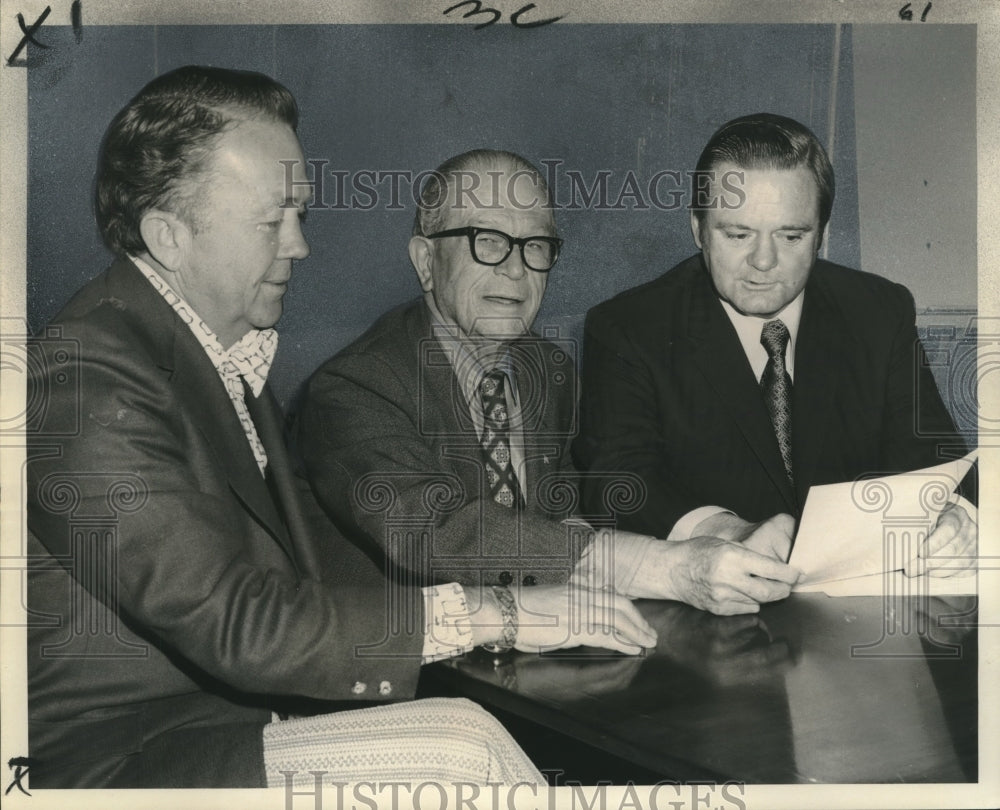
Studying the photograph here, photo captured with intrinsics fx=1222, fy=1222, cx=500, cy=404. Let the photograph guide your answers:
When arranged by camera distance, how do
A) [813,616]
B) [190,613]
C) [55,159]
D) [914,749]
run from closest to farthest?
[914,749] → [190,613] → [813,616] → [55,159]

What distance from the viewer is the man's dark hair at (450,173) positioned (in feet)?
9.11

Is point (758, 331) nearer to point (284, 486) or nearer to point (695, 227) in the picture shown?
point (695, 227)

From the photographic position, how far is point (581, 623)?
2436mm

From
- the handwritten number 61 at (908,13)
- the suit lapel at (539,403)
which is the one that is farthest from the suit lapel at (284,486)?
the handwritten number 61 at (908,13)

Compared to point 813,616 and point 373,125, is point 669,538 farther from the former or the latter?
point 373,125

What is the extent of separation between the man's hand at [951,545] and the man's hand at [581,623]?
2.54 ft

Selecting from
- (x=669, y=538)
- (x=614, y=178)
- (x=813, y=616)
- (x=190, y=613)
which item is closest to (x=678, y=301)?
(x=614, y=178)

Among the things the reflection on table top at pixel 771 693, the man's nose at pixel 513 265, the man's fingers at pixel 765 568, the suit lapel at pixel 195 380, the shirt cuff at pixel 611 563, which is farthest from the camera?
the man's nose at pixel 513 265

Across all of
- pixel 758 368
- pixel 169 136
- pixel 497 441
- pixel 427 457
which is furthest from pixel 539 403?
pixel 169 136

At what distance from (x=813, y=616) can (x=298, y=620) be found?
1070 millimetres

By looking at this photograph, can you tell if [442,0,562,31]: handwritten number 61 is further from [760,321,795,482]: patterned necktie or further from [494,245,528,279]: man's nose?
[760,321,795,482]: patterned necktie

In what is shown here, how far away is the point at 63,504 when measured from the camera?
2.59 m

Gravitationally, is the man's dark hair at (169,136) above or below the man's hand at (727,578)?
above

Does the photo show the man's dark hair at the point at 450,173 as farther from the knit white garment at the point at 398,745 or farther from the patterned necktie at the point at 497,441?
the knit white garment at the point at 398,745
